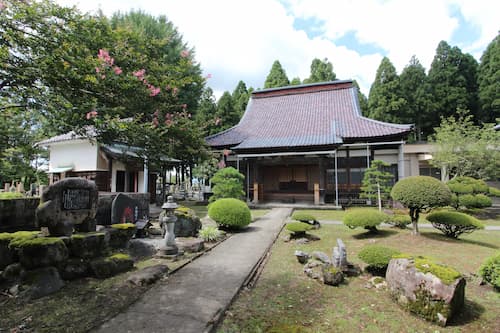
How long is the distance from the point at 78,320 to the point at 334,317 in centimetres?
327

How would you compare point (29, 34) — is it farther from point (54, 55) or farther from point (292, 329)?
point (292, 329)

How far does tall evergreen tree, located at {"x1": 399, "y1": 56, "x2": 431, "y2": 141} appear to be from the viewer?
2366 centimetres

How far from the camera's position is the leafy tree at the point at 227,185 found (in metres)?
10.7

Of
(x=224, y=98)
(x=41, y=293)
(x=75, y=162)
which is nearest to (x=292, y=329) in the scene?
(x=41, y=293)

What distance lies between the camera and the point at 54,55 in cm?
357

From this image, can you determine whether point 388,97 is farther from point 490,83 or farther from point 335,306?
point 335,306

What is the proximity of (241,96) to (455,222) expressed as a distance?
2597 centimetres

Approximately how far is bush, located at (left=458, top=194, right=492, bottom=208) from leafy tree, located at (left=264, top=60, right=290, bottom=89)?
22018 millimetres

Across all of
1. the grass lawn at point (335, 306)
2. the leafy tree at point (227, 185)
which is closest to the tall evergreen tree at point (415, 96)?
the leafy tree at point (227, 185)

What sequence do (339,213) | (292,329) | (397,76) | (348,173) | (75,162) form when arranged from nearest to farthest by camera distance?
(292,329) < (339,213) < (75,162) < (348,173) < (397,76)

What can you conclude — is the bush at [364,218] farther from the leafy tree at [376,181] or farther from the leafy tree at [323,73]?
the leafy tree at [323,73]

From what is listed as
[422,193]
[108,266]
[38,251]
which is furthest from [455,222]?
[38,251]

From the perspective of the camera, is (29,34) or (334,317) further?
(29,34)

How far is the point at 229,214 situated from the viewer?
319 inches
